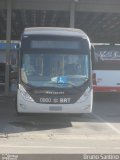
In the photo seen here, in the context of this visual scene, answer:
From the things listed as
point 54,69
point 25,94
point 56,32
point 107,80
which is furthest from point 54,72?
point 107,80

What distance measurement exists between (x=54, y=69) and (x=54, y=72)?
133 millimetres

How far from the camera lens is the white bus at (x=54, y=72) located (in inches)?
658

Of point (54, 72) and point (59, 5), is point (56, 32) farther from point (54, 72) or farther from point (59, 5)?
point (59, 5)

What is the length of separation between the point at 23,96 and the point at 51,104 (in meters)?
0.87

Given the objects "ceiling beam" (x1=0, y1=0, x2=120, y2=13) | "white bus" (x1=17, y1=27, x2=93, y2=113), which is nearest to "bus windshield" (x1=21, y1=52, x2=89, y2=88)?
"white bus" (x1=17, y1=27, x2=93, y2=113)

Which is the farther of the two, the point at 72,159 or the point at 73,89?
the point at 73,89

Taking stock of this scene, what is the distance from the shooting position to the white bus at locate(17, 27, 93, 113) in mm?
16719

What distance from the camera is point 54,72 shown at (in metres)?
17.2

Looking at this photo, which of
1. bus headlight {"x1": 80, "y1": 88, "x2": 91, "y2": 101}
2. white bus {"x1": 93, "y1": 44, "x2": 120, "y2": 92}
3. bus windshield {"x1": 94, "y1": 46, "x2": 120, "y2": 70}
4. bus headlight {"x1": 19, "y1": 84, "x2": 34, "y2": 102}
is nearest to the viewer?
bus headlight {"x1": 19, "y1": 84, "x2": 34, "y2": 102}

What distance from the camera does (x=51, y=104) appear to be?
1672 centimetres

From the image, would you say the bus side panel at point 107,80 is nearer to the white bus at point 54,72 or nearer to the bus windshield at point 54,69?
the white bus at point 54,72

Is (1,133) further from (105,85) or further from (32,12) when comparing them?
(32,12)

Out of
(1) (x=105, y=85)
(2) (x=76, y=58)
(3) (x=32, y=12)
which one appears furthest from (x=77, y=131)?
(3) (x=32, y=12)

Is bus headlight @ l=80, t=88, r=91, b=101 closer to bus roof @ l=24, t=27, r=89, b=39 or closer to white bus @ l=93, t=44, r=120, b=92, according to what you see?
bus roof @ l=24, t=27, r=89, b=39
